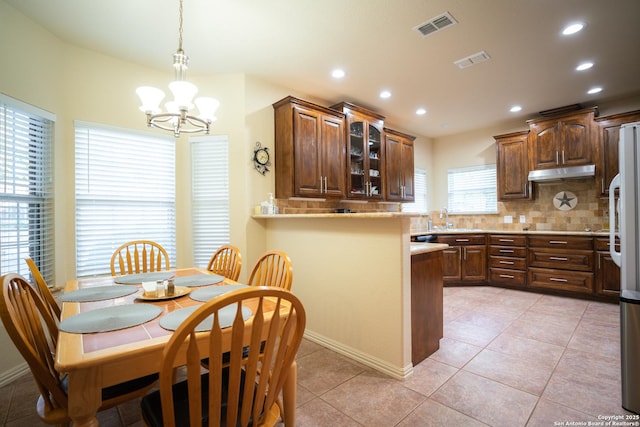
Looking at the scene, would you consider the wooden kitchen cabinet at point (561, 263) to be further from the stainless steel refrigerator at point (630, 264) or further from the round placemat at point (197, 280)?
the round placemat at point (197, 280)

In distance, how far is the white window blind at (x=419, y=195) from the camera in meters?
5.91

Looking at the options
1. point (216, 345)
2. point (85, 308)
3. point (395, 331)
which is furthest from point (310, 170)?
point (216, 345)

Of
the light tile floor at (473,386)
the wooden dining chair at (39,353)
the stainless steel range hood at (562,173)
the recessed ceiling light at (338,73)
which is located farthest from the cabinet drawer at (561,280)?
the wooden dining chair at (39,353)

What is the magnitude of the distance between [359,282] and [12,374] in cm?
275

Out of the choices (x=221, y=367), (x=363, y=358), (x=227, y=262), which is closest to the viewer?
(x=221, y=367)

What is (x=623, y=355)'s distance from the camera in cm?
180

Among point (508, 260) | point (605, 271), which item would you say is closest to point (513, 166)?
point (508, 260)

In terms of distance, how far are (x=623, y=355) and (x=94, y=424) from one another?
273 cm

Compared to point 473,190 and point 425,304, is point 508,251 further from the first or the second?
point 425,304

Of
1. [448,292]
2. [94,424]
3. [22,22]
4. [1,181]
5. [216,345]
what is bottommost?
[448,292]

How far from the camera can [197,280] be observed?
200 cm

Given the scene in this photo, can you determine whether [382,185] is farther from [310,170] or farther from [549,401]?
[549,401]

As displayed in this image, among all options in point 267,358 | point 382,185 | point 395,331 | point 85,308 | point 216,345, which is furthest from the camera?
point 382,185

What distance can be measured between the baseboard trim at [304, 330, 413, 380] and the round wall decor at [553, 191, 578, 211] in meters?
4.22
